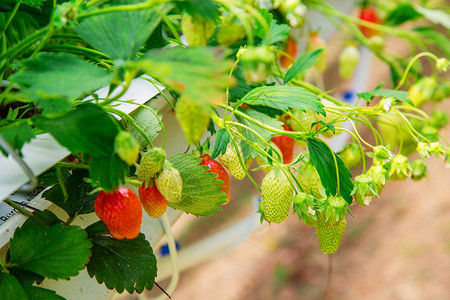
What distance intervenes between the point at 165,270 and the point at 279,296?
110 centimetres

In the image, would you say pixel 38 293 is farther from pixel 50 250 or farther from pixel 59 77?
pixel 59 77

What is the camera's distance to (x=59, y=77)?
0.31 meters

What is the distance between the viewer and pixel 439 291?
1.64 metres

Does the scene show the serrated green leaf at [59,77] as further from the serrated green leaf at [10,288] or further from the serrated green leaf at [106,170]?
the serrated green leaf at [10,288]

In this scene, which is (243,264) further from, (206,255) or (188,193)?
(188,193)

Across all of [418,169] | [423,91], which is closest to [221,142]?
[418,169]

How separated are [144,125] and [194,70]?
0.22m

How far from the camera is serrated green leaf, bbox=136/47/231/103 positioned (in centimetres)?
26

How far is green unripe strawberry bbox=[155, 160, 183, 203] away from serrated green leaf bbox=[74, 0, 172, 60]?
0.13m

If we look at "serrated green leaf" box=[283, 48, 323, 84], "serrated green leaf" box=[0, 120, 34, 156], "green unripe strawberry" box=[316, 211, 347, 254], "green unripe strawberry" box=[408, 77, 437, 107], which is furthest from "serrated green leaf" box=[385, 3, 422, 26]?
"serrated green leaf" box=[0, 120, 34, 156]

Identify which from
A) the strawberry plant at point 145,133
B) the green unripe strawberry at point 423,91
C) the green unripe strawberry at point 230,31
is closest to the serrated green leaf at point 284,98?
the strawberry plant at point 145,133

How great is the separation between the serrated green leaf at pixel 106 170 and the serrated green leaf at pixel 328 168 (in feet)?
0.63

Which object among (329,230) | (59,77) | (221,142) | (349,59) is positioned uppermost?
(59,77)

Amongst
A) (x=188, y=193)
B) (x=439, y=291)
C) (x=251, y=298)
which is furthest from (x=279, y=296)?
(x=188, y=193)
